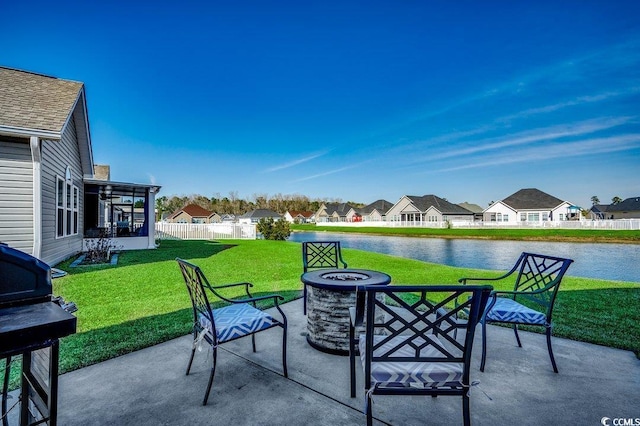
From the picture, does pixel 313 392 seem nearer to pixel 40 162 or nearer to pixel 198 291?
pixel 198 291

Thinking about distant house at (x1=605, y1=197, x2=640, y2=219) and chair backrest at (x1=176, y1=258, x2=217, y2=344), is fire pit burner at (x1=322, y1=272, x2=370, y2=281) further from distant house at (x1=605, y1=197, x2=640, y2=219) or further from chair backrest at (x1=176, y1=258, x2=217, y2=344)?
distant house at (x1=605, y1=197, x2=640, y2=219)

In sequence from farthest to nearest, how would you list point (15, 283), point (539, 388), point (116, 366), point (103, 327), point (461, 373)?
point (103, 327) < point (116, 366) < point (539, 388) < point (461, 373) < point (15, 283)

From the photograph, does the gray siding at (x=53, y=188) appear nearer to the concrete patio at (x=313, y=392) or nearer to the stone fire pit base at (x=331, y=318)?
the concrete patio at (x=313, y=392)

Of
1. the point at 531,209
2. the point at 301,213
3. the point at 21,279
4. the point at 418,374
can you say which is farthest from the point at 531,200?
the point at 301,213

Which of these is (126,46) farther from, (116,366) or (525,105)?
(525,105)

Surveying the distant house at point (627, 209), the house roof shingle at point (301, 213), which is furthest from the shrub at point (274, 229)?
the house roof shingle at point (301, 213)

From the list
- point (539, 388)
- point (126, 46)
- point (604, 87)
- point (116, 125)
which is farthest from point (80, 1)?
point (604, 87)

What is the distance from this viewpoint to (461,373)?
1698mm

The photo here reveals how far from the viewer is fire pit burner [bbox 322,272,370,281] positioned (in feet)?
→ 10.6

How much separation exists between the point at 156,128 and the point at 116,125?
12.7ft

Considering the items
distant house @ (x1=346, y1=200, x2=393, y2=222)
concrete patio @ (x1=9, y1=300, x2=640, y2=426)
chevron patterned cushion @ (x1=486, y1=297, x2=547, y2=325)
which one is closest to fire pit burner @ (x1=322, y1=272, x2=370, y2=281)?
concrete patio @ (x1=9, y1=300, x2=640, y2=426)

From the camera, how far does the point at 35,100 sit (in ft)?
23.7

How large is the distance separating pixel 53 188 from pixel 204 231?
39.6 ft

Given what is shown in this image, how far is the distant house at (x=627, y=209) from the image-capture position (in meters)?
42.9
